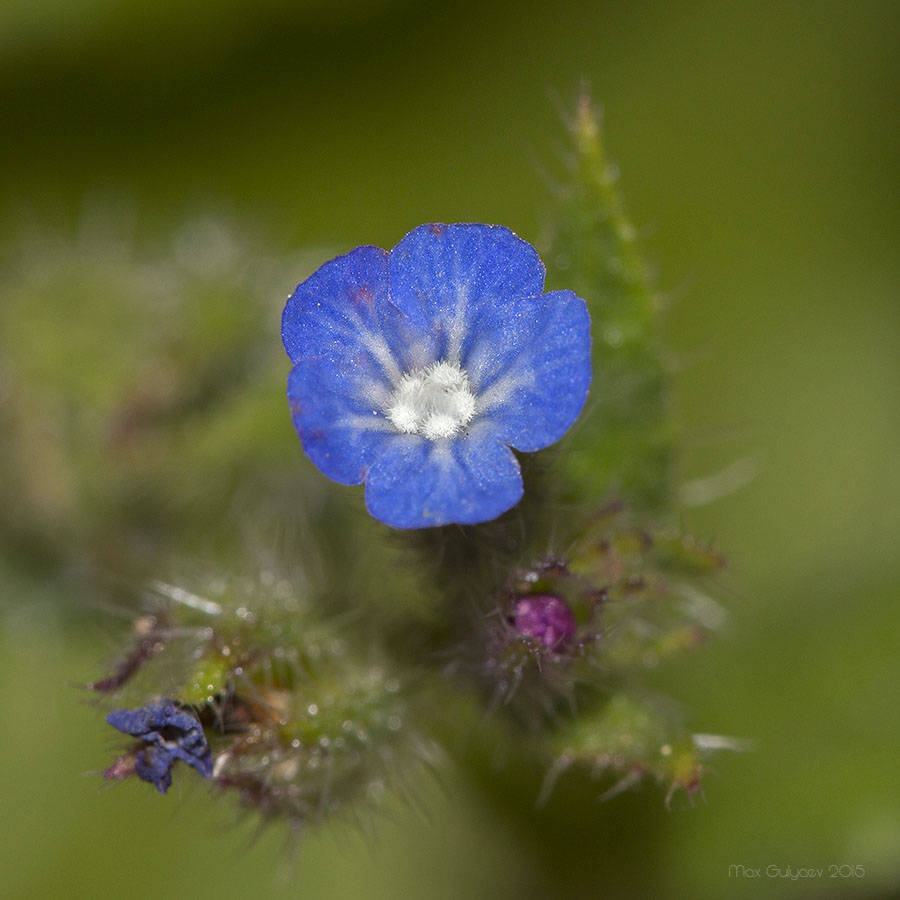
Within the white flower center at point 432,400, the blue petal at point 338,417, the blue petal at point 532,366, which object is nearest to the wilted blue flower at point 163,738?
the blue petal at point 338,417

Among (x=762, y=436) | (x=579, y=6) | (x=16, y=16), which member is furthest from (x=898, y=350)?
(x=16, y=16)

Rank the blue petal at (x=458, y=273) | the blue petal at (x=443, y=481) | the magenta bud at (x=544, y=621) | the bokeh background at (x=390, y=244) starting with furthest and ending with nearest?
the bokeh background at (x=390, y=244)
the magenta bud at (x=544, y=621)
the blue petal at (x=458, y=273)
the blue petal at (x=443, y=481)

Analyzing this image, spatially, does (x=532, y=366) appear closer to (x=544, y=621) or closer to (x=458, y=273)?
(x=458, y=273)

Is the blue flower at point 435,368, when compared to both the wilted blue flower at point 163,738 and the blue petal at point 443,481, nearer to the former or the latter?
the blue petal at point 443,481

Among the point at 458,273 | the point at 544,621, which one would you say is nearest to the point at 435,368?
the point at 458,273

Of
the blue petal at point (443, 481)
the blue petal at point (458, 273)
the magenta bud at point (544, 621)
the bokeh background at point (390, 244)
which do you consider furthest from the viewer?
the bokeh background at point (390, 244)

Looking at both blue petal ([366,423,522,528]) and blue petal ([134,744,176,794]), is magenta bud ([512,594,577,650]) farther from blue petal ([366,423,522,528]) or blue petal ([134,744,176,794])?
blue petal ([134,744,176,794])

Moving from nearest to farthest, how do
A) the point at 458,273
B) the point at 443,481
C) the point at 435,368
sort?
the point at 443,481, the point at 458,273, the point at 435,368

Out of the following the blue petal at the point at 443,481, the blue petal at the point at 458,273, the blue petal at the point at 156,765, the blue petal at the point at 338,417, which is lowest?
the blue petal at the point at 156,765
